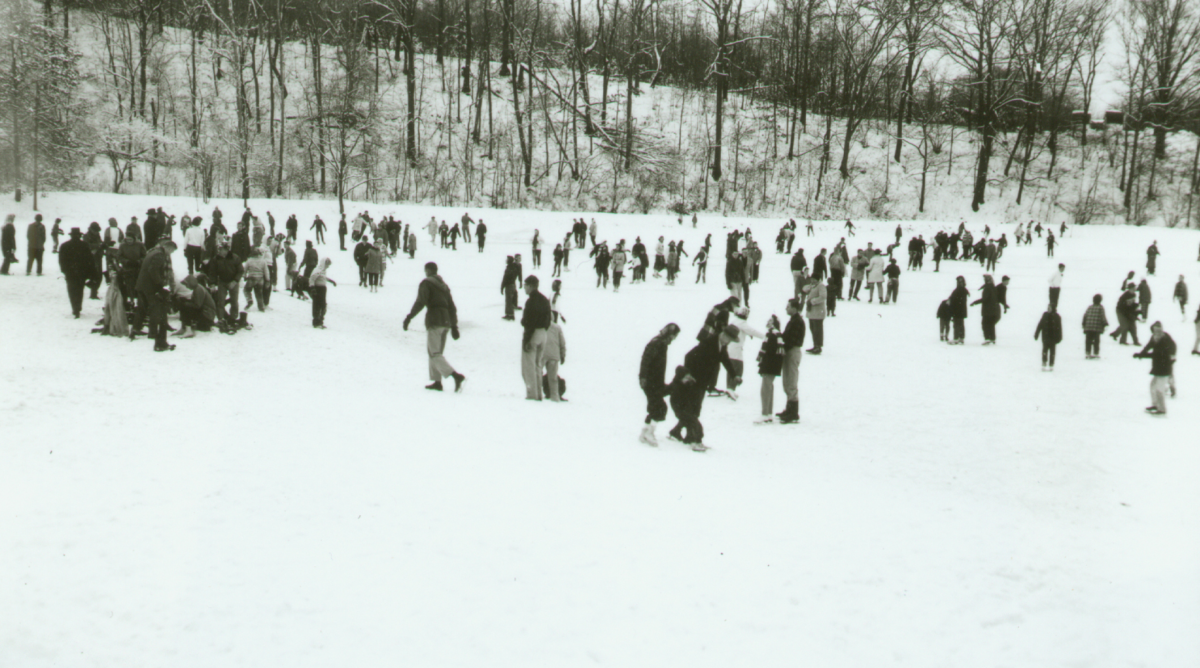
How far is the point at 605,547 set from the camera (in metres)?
5.66

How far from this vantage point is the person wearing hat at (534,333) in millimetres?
10055

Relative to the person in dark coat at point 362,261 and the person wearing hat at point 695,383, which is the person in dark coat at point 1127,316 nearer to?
the person wearing hat at point 695,383

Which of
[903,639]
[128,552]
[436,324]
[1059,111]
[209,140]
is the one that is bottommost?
[903,639]

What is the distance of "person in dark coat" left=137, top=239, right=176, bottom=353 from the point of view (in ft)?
36.2

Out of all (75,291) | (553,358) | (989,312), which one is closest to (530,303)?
(553,358)

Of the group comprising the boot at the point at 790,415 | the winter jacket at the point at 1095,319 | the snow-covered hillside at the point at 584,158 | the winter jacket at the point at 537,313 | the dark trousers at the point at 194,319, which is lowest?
the boot at the point at 790,415

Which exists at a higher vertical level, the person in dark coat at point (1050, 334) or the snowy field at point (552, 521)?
the person in dark coat at point (1050, 334)

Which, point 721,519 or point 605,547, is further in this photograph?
point 721,519

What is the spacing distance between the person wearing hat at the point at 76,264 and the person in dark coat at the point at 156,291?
6.98ft

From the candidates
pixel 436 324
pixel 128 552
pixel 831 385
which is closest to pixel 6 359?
pixel 436 324

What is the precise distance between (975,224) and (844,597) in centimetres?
4547

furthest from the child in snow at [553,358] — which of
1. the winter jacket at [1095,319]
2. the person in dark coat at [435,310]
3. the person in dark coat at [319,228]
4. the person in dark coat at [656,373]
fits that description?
the person in dark coat at [319,228]

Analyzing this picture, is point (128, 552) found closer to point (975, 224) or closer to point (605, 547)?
point (605, 547)

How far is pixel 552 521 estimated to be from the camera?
19.8ft
